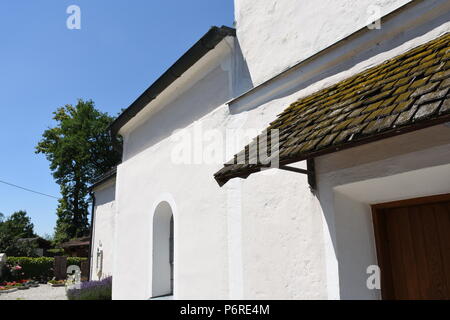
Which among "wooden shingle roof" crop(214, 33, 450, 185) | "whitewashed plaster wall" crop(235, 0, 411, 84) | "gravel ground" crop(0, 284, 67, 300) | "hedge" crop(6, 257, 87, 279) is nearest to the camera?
"wooden shingle roof" crop(214, 33, 450, 185)

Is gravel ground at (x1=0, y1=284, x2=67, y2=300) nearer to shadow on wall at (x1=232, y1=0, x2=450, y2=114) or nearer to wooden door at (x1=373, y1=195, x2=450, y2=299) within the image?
shadow on wall at (x1=232, y1=0, x2=450, y2=114)

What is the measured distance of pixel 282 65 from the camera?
14.3 ft

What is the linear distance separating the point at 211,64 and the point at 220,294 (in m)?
3.29

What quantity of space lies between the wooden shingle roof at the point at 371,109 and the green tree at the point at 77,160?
31905mm

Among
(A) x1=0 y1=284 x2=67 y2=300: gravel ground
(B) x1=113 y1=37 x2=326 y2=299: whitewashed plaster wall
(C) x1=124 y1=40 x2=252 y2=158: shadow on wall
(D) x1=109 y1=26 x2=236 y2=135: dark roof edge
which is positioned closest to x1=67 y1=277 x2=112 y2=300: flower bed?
(B) x1=113 y1=37 x2=326 y2=299: whitewashed plaster wall

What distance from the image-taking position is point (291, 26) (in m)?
4.36

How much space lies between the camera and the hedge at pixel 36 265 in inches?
939

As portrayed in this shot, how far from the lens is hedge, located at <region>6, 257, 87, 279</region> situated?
78.3ft

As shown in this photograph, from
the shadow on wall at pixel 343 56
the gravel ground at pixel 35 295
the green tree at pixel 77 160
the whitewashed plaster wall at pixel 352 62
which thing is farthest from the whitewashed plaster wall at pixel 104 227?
the green tree at pixel 77 160

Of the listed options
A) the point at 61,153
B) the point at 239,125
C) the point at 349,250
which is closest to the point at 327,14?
the point at 239,125

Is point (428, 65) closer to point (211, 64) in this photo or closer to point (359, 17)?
point (359, 17)

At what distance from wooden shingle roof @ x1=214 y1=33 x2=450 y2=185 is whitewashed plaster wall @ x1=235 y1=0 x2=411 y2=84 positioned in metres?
0.66

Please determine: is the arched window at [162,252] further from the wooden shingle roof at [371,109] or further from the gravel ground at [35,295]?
the gravel ground at [35,295]

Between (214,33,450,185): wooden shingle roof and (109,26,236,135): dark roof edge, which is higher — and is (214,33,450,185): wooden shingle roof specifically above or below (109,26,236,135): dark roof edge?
below
